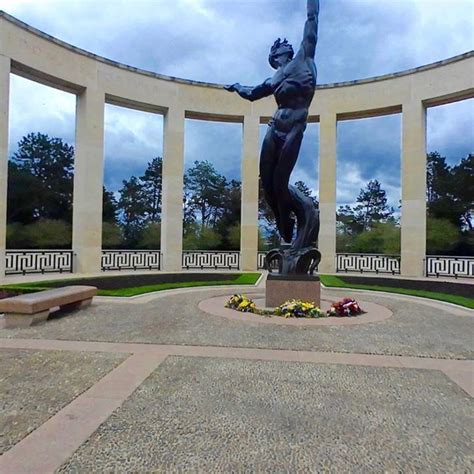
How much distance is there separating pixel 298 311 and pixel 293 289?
1.09 metres

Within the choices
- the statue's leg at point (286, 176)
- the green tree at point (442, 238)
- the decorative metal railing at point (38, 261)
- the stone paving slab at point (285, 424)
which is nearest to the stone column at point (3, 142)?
the decorative metal railing at point (38, 261)

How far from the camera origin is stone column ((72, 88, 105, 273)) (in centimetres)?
1666

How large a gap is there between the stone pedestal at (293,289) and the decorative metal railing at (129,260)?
10.8 m

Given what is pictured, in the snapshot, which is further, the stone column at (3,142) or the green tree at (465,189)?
the green tree at (465,189)

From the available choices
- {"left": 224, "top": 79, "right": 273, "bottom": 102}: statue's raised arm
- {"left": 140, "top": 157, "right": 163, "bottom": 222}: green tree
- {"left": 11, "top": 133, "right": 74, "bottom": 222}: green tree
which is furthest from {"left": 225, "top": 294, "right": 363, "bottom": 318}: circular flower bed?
{"left": 140, "top": 157, "right": 163, "bottom": 222}: green tree

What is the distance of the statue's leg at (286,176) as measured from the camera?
30.0ft

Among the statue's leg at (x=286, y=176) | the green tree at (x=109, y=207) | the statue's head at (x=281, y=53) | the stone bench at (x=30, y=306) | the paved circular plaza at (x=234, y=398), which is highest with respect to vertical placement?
the statue's head at (x=281, y=53)

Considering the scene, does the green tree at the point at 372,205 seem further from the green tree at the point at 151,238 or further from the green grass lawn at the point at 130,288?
the green grass lawn at the point at 130,288

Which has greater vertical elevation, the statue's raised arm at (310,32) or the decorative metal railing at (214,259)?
the statue's raised arm at (310,32)

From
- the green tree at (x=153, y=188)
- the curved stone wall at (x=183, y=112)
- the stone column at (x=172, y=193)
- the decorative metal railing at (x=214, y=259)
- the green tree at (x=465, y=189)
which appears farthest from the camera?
the green tree at (x=153, y=188)

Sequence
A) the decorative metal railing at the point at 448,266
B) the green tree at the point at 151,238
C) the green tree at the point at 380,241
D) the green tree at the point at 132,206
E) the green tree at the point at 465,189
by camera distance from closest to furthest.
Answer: the decorative metal railing at the point at 448,266, the green tree at the point at 380,241, the green tree at the point at 465,189, the green tree at the point at 151,238, the green tree at the point at 132,206

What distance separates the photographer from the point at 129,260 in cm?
1977

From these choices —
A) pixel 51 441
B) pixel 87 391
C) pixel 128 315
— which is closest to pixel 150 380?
pixel 87 391

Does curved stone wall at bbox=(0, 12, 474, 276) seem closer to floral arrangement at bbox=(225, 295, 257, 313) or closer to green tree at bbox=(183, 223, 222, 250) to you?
floral arrangement at bbox=(225, 295, 257, 313)
